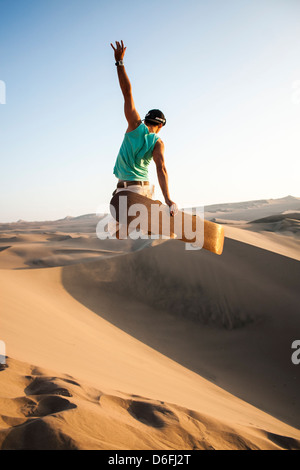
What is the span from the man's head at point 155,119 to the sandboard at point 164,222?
0.63 meters

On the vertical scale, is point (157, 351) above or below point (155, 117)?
below

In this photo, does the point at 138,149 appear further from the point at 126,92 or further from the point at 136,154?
the point at 126,92

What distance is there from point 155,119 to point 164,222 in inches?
34.9

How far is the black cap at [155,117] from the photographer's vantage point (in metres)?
2.64

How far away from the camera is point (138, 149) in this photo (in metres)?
2.57

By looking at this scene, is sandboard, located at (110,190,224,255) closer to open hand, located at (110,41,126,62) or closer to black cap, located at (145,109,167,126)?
black cap, located at (145,109,167,126)

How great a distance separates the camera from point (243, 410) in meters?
3.62

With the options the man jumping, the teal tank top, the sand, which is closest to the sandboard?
the man jumping

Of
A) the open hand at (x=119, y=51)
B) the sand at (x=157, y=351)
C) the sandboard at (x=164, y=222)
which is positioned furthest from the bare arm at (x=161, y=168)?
the sand at (x=157, y=351)

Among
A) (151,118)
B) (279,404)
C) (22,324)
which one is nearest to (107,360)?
(22,324)

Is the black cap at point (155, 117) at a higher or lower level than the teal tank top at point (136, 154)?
higher

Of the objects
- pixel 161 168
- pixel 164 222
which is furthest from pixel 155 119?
pixel 164 222

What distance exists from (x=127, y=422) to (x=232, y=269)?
6.04 meters

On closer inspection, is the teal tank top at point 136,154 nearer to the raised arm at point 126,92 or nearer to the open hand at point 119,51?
the raised arm at point 126,92
